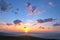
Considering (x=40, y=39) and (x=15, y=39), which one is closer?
(x=15, y=39)

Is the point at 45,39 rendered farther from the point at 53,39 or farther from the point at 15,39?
the point at 15,39

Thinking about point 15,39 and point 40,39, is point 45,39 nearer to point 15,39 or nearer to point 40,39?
point 40,39

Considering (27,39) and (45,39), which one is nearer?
(27,39)

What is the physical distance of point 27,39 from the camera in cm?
4841

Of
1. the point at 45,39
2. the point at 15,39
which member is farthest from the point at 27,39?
the point at 45,39

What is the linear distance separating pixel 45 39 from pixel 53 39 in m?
3.36

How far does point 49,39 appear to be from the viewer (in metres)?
51.9

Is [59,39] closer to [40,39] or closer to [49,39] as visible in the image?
[49,39]

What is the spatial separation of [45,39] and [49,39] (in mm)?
1778

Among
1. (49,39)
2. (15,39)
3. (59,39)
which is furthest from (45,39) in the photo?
(15,39)

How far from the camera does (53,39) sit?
5278cm

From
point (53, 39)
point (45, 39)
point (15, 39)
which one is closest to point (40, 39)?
point (45, 39)

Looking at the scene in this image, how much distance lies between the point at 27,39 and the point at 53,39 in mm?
11692

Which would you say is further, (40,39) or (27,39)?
(40,39)
